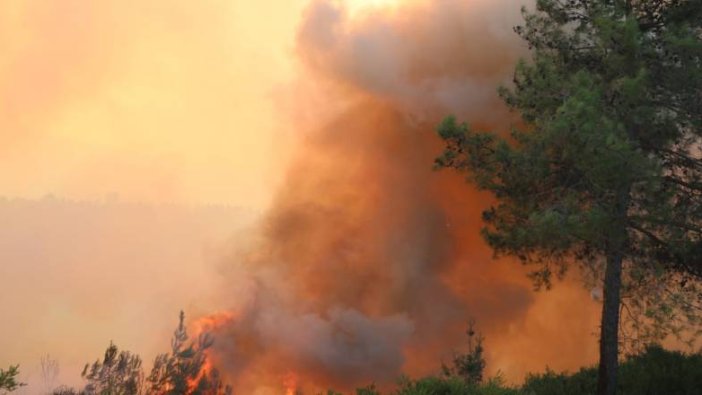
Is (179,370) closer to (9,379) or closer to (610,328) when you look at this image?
(9,379)

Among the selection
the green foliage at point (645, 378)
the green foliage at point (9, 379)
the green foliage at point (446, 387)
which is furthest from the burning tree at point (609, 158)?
the green foliage at point (9, 379)

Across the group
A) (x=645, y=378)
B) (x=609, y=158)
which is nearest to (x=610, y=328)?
(x=645, y=378)

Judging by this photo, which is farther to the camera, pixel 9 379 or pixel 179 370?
pixel 179 370

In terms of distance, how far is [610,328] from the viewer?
15.8m

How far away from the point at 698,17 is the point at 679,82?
2.37m

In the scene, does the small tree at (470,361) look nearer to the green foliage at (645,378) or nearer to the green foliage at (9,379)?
the green foliage at (645,378)

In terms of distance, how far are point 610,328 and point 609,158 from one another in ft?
18.0

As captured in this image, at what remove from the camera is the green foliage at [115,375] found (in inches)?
353

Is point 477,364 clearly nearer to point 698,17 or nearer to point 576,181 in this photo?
point 576,181

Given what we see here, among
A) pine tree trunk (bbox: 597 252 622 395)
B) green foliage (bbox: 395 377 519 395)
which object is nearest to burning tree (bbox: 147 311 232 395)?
green foliage (bbox: 395 377 519 395)

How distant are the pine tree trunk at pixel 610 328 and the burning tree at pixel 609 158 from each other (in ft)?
0.08

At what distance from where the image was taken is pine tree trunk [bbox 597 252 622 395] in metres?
15.7

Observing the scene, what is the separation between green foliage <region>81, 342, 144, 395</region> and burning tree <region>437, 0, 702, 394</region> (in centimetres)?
871

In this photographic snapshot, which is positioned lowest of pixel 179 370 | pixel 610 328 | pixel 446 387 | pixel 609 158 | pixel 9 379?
pixel 9 379
